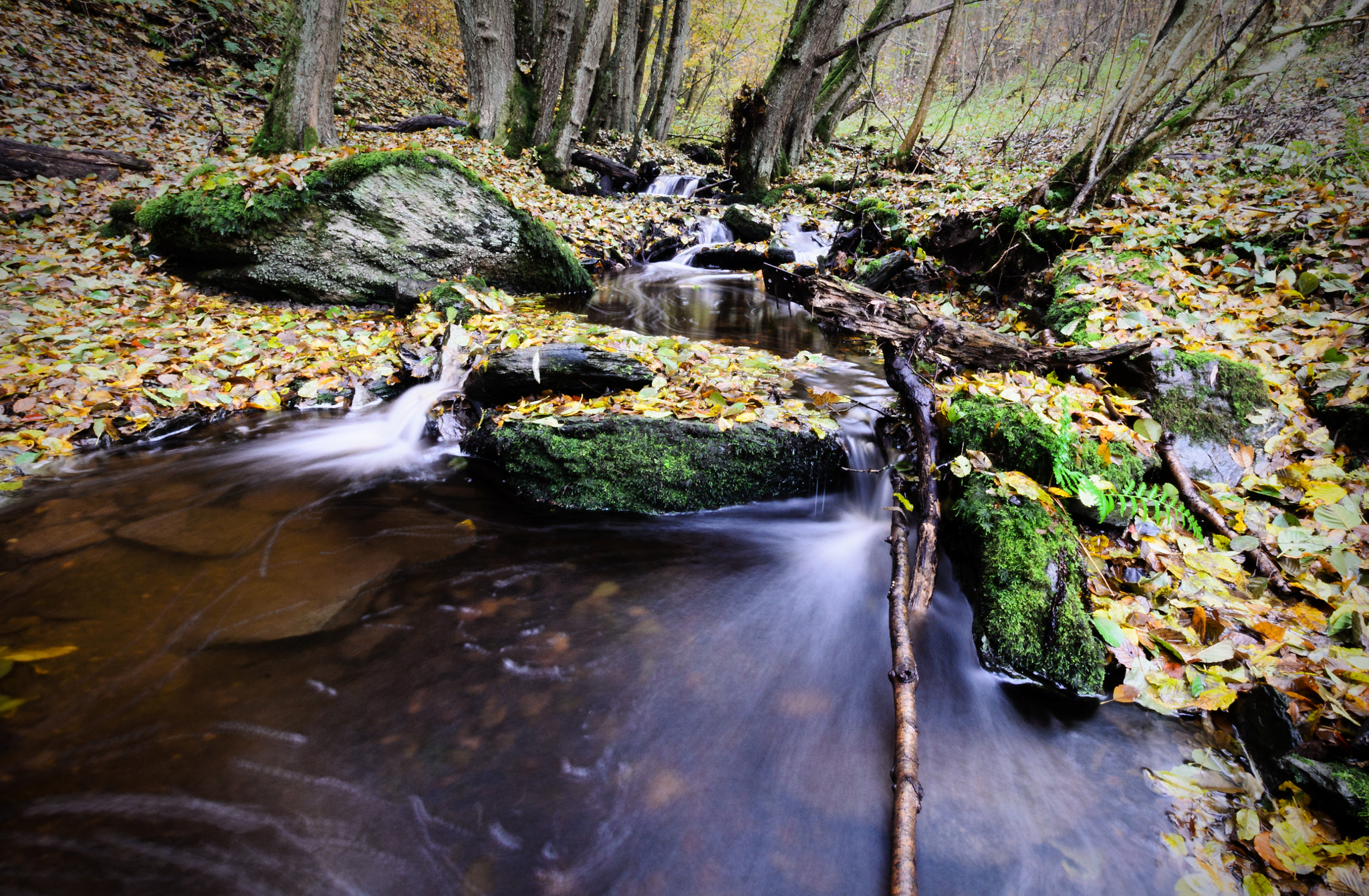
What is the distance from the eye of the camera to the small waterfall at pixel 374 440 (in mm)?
4188

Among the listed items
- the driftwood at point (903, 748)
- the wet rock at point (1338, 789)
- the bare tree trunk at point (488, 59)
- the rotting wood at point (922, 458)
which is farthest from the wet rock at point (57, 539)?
the bare tree trunk at point (488, 59)

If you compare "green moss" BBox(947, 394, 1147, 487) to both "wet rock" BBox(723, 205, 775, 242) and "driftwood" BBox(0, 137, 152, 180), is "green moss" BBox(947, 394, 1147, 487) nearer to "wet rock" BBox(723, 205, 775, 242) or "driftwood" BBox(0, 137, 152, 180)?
"wet rock" BBox(723, 205, 775, 242)

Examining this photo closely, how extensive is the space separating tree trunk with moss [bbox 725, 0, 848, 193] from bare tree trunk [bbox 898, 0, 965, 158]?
→ 2250 mm

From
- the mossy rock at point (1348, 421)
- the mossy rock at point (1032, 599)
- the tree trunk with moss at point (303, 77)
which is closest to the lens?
the mossy rock at point (1032, 599)

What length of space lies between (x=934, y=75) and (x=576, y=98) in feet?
26.2

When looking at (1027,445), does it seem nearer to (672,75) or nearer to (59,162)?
(59,162)

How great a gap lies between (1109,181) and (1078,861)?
26.2 feet

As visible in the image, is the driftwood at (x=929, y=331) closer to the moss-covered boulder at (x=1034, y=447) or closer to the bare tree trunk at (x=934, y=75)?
the moss-covered boulder at (x=1034, y=447)

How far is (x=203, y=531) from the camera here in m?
3.33

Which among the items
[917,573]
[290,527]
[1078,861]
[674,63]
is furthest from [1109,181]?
[674,63]

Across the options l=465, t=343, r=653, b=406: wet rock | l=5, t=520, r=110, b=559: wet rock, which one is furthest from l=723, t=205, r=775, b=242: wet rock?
l=5, t=520, r=110, b=559: wet rock

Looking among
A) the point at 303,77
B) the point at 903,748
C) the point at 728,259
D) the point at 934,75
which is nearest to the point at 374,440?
the point at 903,748

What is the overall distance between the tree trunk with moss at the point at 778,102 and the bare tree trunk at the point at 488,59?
18.9ft

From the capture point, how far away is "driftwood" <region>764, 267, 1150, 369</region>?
403 cm
